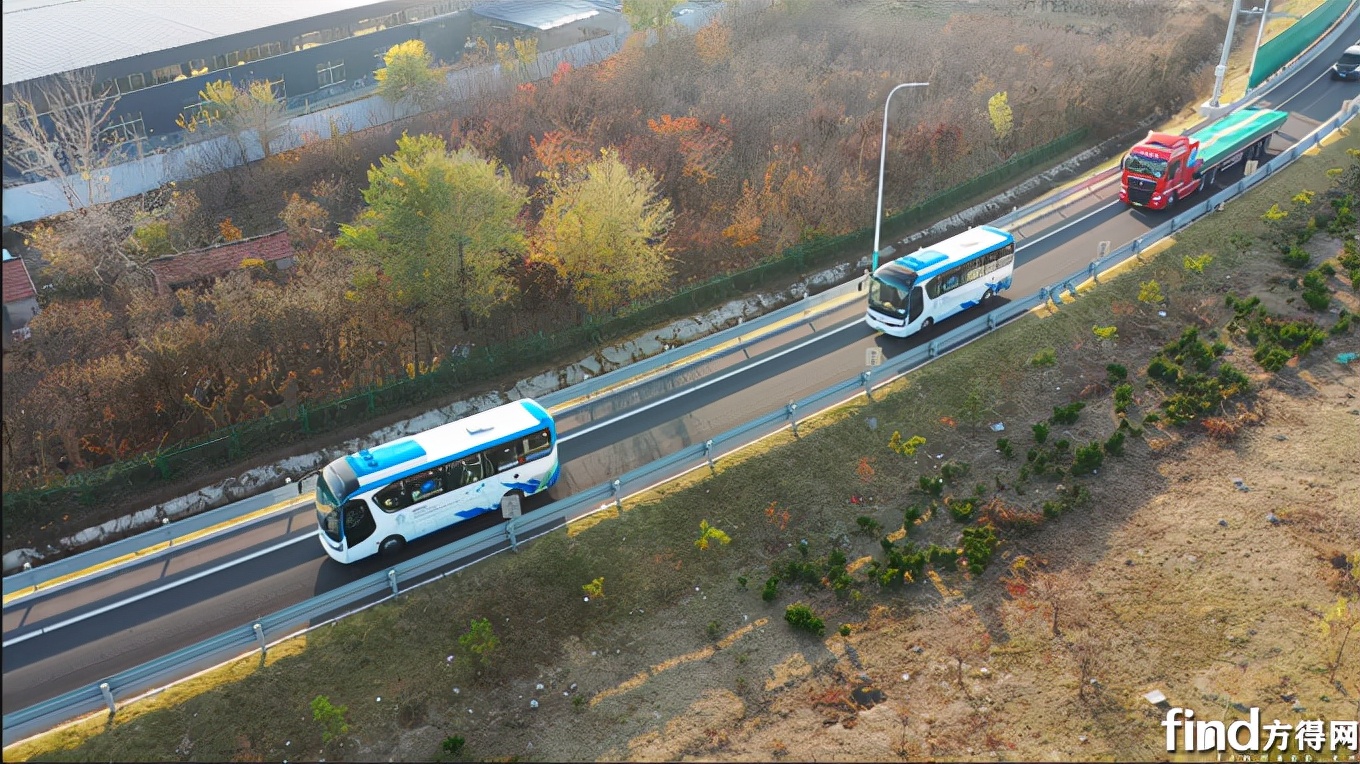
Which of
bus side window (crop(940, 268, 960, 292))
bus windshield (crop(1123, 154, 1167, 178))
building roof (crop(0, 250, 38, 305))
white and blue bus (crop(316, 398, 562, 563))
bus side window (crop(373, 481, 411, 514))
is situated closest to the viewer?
white and blue bus (crop(316, 398, 562, 563))

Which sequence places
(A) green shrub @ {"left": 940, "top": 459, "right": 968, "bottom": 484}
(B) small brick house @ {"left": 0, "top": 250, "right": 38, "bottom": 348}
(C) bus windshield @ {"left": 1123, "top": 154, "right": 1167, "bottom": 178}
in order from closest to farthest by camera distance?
(A) green shrub @ {"left": 940, "top": 459, "right": 968, "bottom": 484}, (B) small brick house @ {"left": 0, "top": 250, "right": 38, "bottom": 348}, (C) bus windshield @ {"left": 1123, "top": 154, "right": 1167, "bottom": 178}

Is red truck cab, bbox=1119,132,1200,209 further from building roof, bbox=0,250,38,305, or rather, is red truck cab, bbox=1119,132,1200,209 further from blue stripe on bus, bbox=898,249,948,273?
building roof, bbox=0,250,38,305

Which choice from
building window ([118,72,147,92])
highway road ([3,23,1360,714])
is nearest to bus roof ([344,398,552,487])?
highway road ([3,23,1360,714])

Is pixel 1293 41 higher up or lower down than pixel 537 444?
higher up

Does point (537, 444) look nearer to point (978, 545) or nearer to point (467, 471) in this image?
point (467, 471)

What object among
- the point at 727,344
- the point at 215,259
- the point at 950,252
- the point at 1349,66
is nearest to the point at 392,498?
the point at 727,344

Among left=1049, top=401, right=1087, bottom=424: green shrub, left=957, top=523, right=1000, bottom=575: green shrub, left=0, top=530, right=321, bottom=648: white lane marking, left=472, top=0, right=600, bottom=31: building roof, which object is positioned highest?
left=472, top=0, right=600, bottom=31: building roof

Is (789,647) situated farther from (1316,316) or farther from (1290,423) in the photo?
(1316,316)
